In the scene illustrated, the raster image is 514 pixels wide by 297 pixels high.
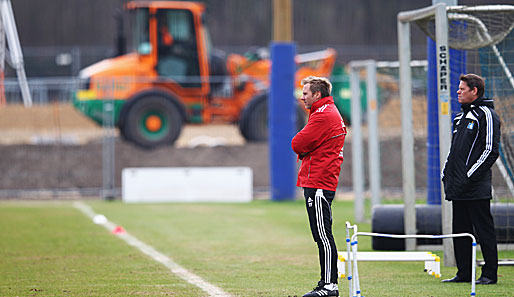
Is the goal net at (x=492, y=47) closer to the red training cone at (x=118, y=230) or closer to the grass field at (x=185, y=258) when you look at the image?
the grass field at (x=185, y=258)

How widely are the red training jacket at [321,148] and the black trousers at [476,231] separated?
162cm

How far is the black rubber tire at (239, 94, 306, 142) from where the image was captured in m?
25.5

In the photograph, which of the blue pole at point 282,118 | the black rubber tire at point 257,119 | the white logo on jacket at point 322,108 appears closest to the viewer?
the white logo on jacket at point 322,108

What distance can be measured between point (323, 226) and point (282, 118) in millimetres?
13579

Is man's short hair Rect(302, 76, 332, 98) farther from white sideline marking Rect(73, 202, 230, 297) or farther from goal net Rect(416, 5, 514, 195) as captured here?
goal net Rect(416, 5, 514, 195)

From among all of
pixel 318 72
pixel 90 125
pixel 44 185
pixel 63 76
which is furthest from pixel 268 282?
pixel 63 76

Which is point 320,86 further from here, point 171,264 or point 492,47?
point 492,47

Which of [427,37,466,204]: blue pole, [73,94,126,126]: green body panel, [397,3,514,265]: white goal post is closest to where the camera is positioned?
[397,3,514,265]: white goal post

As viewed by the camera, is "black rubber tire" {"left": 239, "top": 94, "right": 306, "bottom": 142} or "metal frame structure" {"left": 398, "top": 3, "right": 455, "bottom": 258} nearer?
"metal frame structure" {"left": 398, "top": 3, "right": 455, "bottom": 258}

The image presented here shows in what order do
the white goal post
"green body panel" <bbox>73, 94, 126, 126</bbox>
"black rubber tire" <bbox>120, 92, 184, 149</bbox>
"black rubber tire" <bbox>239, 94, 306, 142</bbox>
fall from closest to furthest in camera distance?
the white goal post, "green body panel" <bbox>73, 94, 126, 126</bbox>, "black rubber tire" <bbox>120, 92, 184, 149</bbox>, "black rubber tire" <bbox>239, 94, 306, 142</bbox>

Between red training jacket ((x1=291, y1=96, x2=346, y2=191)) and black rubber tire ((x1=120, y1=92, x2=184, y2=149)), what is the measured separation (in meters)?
18.1

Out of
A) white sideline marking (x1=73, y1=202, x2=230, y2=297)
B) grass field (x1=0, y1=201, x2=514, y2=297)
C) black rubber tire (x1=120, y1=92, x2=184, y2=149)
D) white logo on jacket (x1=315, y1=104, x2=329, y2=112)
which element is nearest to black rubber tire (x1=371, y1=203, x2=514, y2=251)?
grass field (x1=0, y1=201, x2=514, y2=297)

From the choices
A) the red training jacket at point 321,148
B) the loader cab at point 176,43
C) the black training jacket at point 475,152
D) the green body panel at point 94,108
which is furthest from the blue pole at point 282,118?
the red training jacket at point 321,148

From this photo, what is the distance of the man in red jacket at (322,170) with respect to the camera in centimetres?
741
